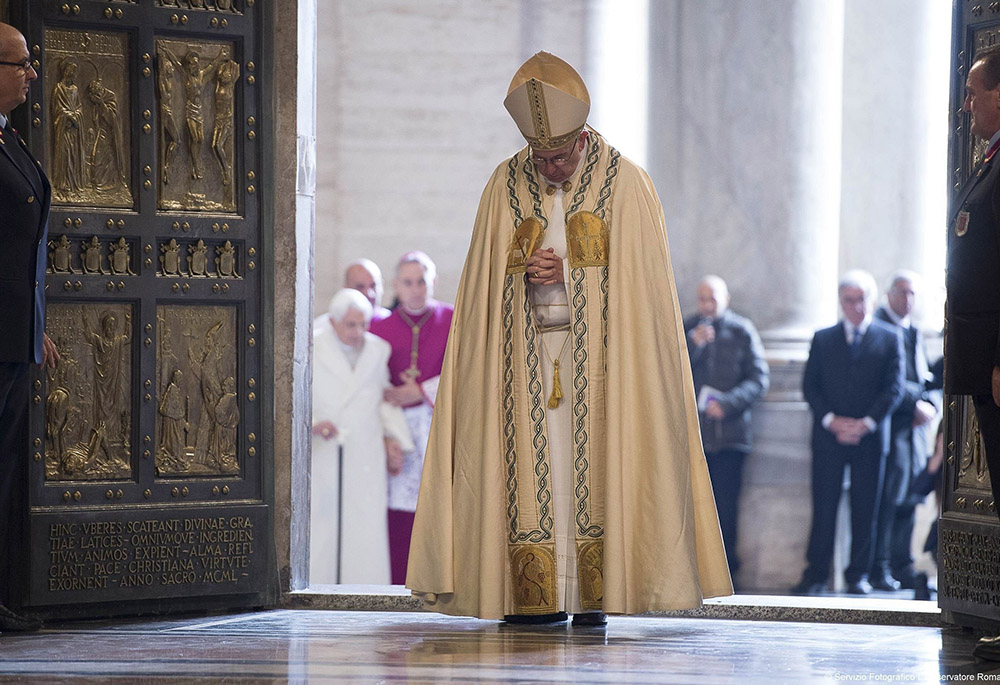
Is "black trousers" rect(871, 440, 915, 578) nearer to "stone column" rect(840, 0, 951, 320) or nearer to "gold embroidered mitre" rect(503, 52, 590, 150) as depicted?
"stone column" rect(840, 0, 951, 320)

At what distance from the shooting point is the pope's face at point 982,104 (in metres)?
5.00

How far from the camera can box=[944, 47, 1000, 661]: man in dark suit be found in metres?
4.91

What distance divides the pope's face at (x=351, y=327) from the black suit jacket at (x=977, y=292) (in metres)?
4.75

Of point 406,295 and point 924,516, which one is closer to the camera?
point 406,295

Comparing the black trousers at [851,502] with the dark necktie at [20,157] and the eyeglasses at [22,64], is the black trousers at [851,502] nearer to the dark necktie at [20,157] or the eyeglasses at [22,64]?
the dark necktie at [20,157]

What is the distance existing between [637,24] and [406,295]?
4.82m

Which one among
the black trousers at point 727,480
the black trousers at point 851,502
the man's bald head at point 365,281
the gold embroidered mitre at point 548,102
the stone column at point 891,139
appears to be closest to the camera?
the gold embroidered mitre at point 548,102

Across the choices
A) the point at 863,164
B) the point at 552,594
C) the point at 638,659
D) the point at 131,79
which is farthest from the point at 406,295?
the point at 863,164

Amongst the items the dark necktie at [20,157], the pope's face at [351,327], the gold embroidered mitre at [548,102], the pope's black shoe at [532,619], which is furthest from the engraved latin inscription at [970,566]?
the pope's face at [351,327]

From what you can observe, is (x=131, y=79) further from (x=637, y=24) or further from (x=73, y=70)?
(x=637, y=24)

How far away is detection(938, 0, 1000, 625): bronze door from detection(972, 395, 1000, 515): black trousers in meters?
0.73

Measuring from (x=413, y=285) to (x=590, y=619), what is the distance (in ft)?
12.8

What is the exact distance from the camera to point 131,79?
19.9ft

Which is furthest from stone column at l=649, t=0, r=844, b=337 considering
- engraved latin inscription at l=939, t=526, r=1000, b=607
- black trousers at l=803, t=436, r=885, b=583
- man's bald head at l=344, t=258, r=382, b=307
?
engraved latin inscription at l=939, t=526, r=1000, b=607
